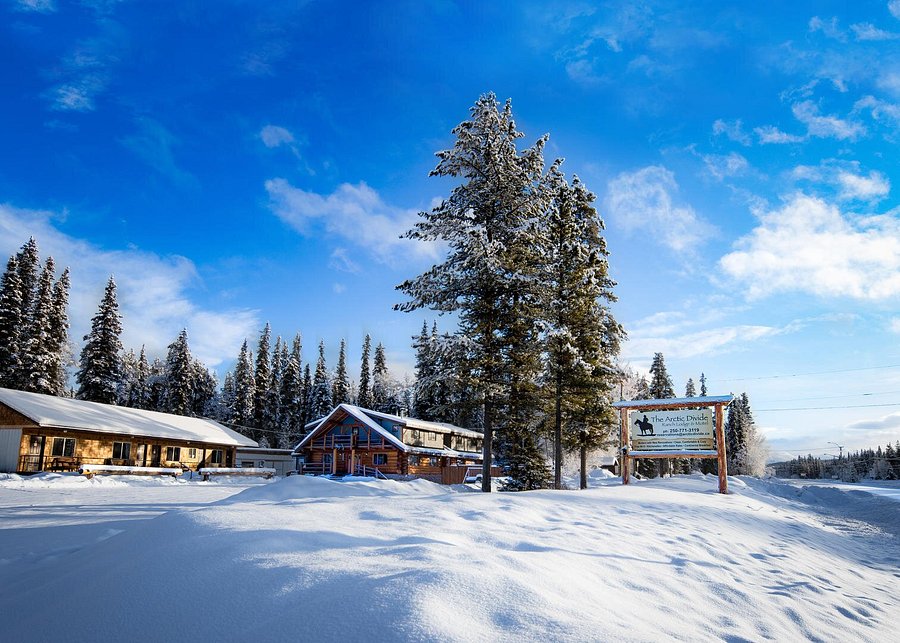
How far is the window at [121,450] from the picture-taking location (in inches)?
1491

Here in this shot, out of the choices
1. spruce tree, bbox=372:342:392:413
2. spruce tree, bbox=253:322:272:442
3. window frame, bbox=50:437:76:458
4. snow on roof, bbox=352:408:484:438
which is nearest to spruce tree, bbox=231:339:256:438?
spruce tree, bbox=253:322:272:442

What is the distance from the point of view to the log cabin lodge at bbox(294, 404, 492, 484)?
A: 41.8 metres

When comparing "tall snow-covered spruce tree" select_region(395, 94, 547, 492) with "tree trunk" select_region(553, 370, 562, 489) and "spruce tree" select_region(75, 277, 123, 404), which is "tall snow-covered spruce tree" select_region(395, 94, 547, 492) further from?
"spruce tree" select_region(75, 277, 123, 404)

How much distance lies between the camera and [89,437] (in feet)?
118

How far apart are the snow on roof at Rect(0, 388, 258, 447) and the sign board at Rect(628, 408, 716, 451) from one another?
33.9 metres

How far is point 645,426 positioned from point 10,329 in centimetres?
5073

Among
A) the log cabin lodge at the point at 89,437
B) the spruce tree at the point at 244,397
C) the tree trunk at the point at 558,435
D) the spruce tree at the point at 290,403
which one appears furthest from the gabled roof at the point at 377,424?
the spruce tree at the point at 290,403

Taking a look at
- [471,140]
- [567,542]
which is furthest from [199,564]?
[471,140]

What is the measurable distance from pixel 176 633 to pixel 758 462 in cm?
10798

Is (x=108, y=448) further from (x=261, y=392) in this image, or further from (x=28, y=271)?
(x=261, y=392)

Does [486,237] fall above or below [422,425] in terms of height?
above

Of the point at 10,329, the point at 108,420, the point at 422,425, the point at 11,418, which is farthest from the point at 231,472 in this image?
the point at 10,329

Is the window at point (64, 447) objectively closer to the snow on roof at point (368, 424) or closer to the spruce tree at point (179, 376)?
the snow on roof at point (368, 424)

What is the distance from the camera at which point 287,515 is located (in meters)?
Result: 7.27
